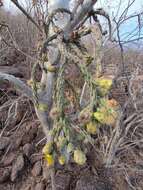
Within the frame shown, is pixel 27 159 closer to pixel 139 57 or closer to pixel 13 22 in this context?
pixel 139 57

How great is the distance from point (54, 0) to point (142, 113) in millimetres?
1445

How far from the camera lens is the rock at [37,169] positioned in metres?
2.88

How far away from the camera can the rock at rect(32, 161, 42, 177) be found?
2879mm

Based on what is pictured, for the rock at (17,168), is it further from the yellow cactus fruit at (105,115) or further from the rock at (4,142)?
the yellow cactus fruit at (105,115)

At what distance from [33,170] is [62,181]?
1.02ft

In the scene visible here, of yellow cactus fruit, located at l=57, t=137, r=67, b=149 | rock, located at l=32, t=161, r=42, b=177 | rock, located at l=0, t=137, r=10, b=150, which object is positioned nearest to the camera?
yellow cactus fruit, located at l=57, t=137, r=67, b=149

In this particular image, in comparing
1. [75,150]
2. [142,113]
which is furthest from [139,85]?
[75,150]

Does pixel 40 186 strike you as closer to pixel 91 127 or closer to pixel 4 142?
pixel 4 142

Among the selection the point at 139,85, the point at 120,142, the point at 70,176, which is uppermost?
the point at 139,85

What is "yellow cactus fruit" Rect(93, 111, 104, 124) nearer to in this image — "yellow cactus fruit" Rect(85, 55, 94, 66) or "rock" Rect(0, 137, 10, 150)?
"yellow cactus fruit" Rect(85, 55, 94, 66)

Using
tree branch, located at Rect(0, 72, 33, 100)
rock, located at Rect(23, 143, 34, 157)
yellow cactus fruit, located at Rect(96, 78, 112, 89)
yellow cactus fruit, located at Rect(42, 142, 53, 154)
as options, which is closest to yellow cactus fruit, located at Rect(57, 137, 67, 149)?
yellow cactus fruit, located at Rect(42, 142, 53, 154)

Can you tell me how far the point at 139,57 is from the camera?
4871 mm

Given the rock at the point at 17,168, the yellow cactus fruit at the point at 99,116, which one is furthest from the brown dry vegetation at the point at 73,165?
the yellow cactus fruit at the point at 99,116

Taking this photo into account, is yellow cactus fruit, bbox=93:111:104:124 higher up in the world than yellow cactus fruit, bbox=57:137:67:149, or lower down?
higher up
